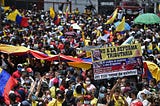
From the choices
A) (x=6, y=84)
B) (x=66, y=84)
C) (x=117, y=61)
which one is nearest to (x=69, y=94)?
(x=66, y=84)

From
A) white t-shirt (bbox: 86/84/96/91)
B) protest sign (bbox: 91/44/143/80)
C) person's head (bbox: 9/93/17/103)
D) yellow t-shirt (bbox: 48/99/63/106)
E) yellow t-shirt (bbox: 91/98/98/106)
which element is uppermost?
protest sign (bbox: 91/44/143/80)

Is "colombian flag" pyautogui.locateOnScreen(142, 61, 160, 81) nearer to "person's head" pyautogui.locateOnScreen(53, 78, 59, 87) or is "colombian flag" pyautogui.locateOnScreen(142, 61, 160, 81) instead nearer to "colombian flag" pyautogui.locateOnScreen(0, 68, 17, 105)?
"person's head" pyautogui.locateOnScreen(53, 78, 59, 87)

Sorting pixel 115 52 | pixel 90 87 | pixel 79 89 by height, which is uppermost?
pixel 115 52

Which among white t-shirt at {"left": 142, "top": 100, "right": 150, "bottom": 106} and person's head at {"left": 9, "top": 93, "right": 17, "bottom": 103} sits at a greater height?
person's head at {"left": 9, "top": 93, "right": 17, "bottom": 103}

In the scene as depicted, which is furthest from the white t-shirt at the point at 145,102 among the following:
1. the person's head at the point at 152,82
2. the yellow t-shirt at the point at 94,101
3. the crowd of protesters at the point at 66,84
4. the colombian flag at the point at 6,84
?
the colombian flag at the point at 6,84

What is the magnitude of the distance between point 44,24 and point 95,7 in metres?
12.0

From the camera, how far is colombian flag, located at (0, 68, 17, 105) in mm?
10600

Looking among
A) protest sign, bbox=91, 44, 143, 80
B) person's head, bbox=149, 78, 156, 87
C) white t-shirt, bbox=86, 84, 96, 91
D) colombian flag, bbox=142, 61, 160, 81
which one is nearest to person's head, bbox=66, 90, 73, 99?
protest sign, bbox=91, 44, 143, 80

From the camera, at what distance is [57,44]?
58.6 feet

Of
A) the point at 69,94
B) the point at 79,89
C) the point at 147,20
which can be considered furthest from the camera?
the point at 147,20

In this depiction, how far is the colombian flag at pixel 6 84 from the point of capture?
1060 cm

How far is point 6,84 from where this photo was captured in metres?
11.0

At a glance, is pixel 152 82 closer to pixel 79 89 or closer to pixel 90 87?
pixel 90 87

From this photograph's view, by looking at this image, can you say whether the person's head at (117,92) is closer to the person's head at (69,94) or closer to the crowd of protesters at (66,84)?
the crowd of protesters at (66,84)
